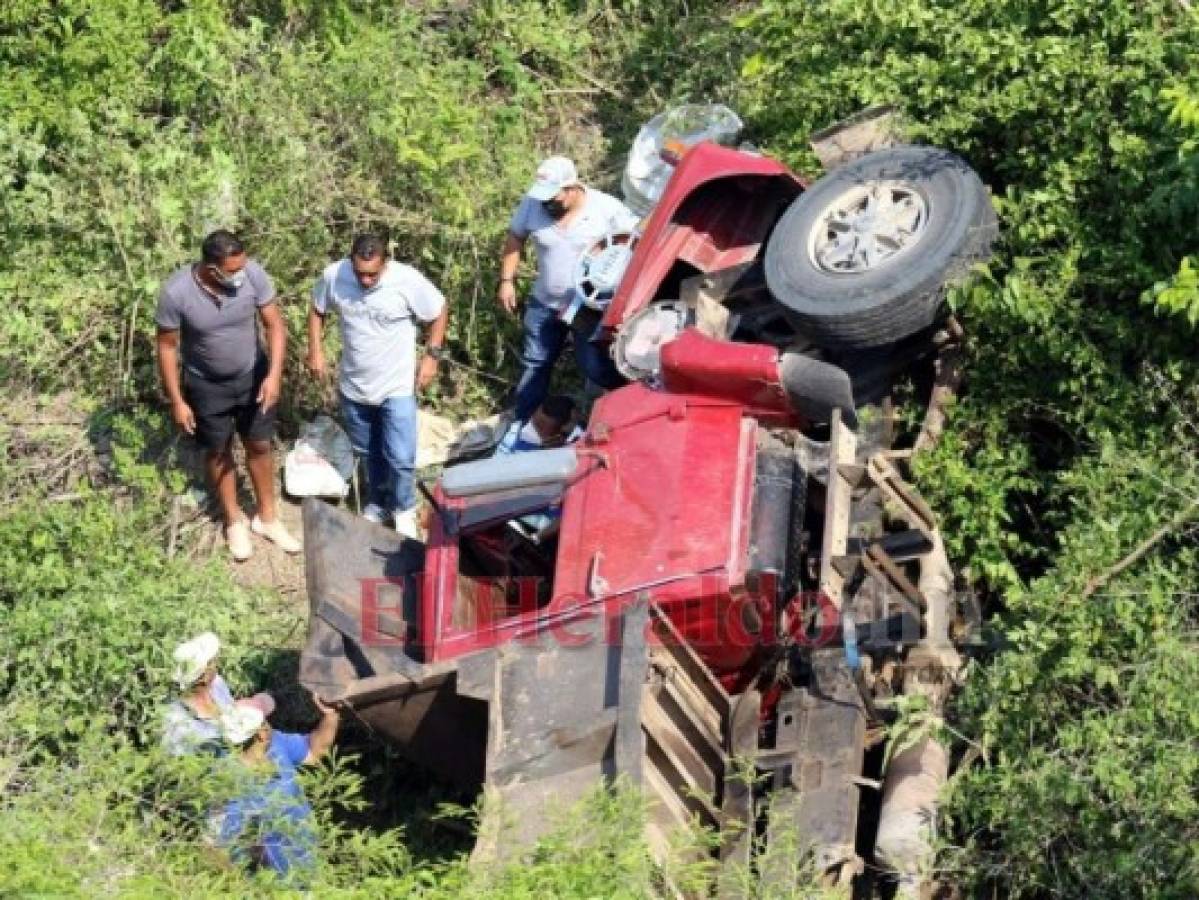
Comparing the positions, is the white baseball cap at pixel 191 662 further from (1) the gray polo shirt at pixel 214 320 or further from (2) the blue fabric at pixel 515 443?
(2) the blue fabric at pixel 515 443

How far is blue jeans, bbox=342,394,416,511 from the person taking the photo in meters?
9.78

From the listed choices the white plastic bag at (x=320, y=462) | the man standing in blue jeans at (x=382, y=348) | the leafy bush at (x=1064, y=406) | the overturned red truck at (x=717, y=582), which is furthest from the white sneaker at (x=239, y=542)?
the leafy bush at (x=1064, y=406)

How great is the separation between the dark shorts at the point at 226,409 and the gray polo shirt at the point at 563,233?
4.56ft

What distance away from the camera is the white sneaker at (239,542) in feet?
33.4

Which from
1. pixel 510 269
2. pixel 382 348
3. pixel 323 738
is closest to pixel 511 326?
pixel 510 269

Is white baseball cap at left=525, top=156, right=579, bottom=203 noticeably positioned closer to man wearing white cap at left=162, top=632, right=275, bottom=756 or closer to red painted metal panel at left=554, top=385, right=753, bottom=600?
red painted metal panel at left=554, top=385, right=753, bottom=600

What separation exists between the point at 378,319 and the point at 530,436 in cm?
91

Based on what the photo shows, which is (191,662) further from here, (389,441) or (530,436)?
(530,436)

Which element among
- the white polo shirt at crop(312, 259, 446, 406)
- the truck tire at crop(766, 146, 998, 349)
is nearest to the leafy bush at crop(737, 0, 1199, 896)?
the truck tire at crop(766, 146, 998, 349)

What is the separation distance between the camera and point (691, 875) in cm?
700

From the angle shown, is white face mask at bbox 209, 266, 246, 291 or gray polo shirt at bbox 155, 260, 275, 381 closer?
white face mask at bbox 209, 266, 246, 291

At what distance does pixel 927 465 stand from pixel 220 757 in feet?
10.6

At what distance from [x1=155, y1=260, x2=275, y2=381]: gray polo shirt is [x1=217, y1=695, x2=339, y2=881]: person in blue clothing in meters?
2.15

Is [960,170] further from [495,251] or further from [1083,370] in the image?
[495,251]
